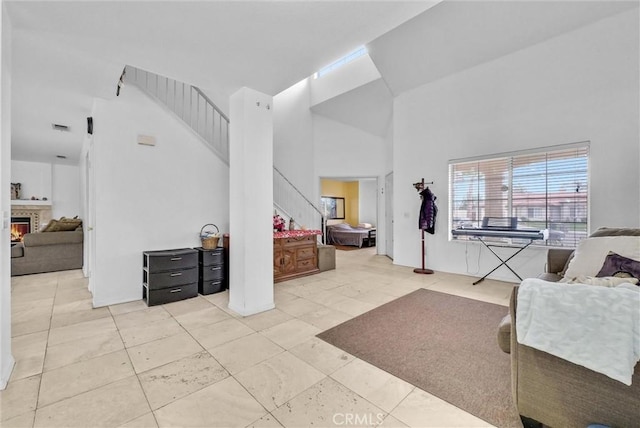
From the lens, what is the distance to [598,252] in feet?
7.97

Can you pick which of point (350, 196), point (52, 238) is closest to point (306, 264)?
point (52, 238)

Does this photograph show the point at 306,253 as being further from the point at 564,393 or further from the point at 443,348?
the point at 564,393

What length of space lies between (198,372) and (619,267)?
333 centimetres

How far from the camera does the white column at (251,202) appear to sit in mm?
3078

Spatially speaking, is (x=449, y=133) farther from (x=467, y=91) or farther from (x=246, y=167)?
(x=246, y=167)

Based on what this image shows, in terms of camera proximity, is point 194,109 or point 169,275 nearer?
point 169,275

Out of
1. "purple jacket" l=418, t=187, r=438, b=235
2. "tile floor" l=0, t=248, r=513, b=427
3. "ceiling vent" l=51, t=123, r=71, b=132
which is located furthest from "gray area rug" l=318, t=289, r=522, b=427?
"ceiling vent" l=51, t=123, r=71, b=132

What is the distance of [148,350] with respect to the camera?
91.6 inches

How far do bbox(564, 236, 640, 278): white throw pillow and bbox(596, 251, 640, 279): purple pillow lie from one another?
0.09m

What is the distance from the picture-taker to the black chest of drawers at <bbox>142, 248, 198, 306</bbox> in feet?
11.2

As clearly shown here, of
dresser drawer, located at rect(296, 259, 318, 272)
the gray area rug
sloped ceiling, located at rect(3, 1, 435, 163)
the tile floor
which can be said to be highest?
sloped ceiling, located at rect(3, 1, 435, 163)

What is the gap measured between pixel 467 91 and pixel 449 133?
28.6 inches

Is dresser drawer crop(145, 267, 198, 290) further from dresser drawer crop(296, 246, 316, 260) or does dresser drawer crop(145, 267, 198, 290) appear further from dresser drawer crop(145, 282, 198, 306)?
dresser drawer crop(296, 246, 316, 260)
